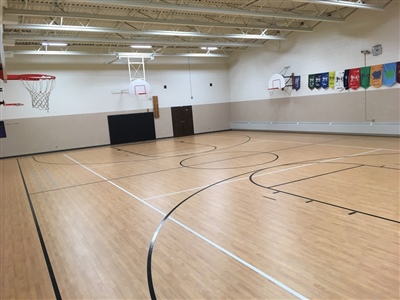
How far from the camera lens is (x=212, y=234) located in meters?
4.13

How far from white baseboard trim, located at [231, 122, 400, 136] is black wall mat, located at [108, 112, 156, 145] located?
5.77 m

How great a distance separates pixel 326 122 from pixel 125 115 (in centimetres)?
1010

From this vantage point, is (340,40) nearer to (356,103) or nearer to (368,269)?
(356,103)

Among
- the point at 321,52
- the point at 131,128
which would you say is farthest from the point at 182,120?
the point at 321,52

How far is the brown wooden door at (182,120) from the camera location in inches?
725

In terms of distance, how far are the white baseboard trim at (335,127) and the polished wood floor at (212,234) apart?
4.26 meters

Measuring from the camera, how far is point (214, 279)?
3.05m

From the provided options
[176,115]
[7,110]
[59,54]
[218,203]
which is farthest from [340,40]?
[7,110]

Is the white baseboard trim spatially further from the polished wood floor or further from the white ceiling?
the polished wood floor

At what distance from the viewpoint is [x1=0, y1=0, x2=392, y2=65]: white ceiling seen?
31.6 feet

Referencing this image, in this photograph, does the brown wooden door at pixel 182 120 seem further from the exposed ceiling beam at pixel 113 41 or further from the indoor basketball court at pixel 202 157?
the exposed ceiling beam at pixel 113 41

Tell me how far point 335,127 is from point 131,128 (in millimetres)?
10239

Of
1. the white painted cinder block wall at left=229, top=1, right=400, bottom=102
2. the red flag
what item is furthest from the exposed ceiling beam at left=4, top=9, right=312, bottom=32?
the red flag

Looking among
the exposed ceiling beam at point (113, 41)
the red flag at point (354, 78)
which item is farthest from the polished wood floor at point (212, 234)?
the exposed ceiling beam at point (113, 41)
